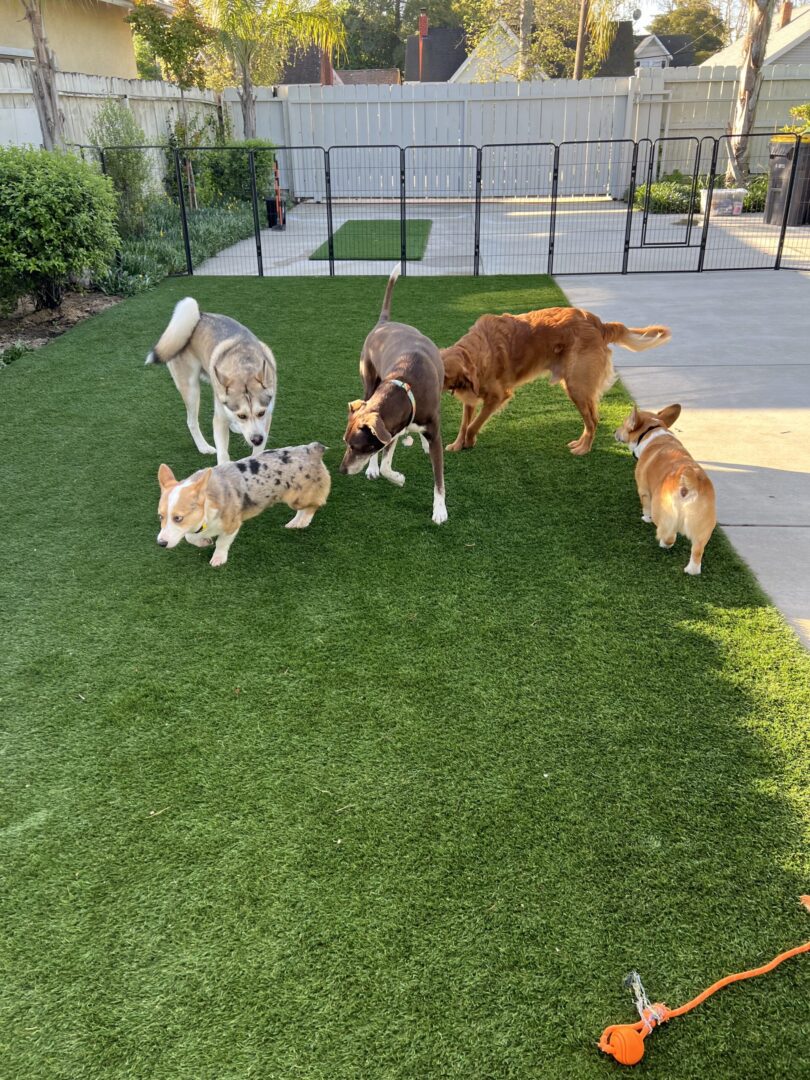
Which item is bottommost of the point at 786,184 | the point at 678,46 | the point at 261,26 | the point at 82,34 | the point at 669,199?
the point at 669,199

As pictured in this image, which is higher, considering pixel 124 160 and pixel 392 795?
pixel 124 160

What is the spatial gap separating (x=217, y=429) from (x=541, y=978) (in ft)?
12.6

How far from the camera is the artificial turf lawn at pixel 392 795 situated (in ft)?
6.84

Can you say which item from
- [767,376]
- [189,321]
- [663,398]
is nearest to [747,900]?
[189,321]

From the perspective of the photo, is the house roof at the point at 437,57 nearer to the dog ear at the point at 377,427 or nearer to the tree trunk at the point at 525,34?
the tree trunk at the point at 525,34

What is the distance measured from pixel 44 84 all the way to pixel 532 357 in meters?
8.78

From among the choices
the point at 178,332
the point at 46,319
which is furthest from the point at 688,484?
the point at 46,319

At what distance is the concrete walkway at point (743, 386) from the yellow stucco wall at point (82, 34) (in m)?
10.6

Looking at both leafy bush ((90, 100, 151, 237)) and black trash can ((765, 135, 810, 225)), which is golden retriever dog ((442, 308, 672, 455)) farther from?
black trash can ((765, 135, 810, 225))

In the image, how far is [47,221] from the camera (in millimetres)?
8469

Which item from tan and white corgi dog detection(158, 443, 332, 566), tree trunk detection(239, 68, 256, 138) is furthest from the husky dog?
tree trunk detection(239, 68, 256, 138)

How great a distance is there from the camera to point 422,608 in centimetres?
394

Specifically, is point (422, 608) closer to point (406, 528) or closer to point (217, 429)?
point (406, 528)

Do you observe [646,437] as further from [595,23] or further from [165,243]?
[595,23]
